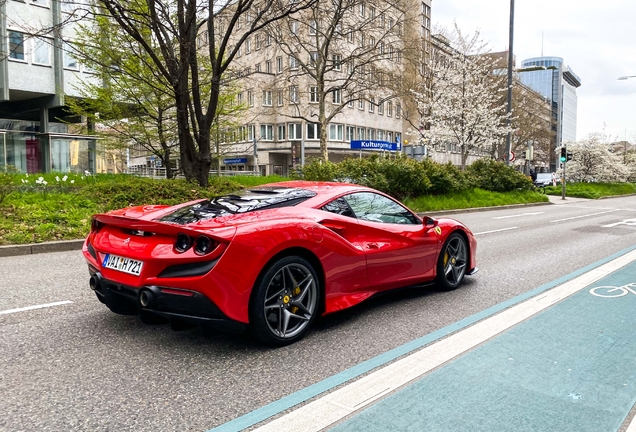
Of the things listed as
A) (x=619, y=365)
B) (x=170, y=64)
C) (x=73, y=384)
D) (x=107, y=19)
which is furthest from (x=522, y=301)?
(x=107, y=19)

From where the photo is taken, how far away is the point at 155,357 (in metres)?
3.72

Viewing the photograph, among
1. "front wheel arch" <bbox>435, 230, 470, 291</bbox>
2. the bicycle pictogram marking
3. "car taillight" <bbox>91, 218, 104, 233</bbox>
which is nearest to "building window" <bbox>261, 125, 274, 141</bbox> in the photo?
"front wheel arch" <bbox>435, 230, 470, 291</bbox>

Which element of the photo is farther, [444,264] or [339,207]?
[444,264]

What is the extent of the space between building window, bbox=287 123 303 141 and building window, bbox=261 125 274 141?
8.02ft

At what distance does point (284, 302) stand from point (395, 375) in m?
1.05

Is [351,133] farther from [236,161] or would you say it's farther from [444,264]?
[444,264]

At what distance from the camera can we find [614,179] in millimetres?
45094

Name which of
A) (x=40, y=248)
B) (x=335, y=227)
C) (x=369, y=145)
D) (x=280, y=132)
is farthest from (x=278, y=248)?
(x=280, y=132)

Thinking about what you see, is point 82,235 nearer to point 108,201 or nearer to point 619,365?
point 108,201

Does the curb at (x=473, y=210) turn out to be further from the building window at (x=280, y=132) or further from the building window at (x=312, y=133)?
the building window at (x=280, y=132)

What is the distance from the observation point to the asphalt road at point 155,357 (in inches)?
114

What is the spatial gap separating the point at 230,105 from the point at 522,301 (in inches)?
684

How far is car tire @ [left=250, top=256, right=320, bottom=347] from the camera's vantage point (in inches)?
148

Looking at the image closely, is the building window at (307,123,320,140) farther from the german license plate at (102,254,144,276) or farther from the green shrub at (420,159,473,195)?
the german license plate at (102,254,144,276)
